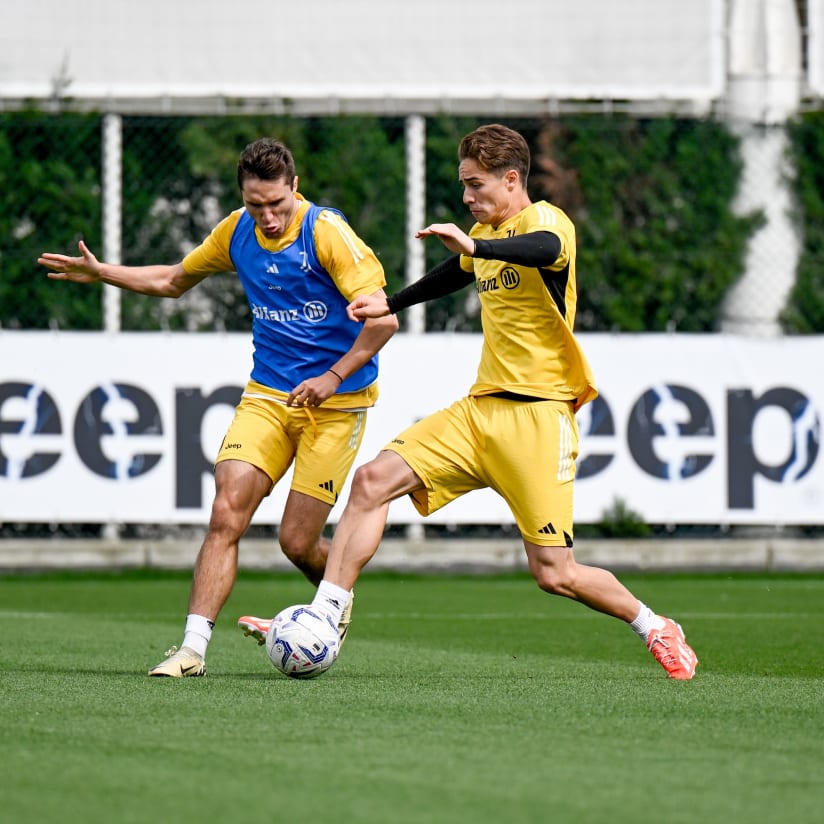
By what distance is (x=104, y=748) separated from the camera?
15.8 ft

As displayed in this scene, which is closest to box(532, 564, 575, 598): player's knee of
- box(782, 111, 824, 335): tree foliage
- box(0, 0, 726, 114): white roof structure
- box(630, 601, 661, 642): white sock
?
box(630, 601, 661, 642): white sock

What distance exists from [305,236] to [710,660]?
260 centimetres

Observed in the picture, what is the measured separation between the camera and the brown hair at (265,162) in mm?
7051

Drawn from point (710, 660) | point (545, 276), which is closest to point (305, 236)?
point (545, 276)

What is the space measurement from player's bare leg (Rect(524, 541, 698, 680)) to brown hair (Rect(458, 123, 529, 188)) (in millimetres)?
1476

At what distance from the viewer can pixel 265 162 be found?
705cm

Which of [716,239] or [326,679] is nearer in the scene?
[326,679]

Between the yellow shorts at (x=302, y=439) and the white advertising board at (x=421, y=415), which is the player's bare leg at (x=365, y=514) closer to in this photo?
the yellow shorts at (x=302, y=439)

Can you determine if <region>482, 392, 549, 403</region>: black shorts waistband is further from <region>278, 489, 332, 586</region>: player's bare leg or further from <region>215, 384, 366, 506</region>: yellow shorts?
<region>278, 489, 332, 586</region>: player's bare leg

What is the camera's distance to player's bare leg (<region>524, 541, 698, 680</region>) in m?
6.77

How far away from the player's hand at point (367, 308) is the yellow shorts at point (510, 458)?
1.61 feet

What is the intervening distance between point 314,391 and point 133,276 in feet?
4.26

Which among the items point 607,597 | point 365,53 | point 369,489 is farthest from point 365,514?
point 365,53

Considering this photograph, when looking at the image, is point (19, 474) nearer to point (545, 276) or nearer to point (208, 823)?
point (545, 276)
